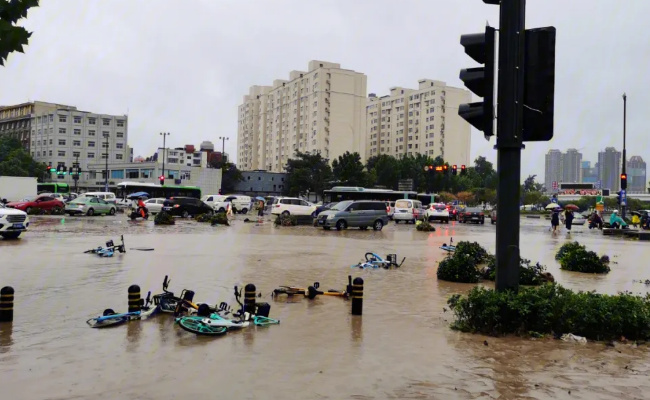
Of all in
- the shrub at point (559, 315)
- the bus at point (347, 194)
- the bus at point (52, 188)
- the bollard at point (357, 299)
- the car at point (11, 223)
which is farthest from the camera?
the bus at point (52, 188)

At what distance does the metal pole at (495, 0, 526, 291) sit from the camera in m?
6.77

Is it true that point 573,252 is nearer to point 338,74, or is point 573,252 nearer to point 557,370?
point 557,370

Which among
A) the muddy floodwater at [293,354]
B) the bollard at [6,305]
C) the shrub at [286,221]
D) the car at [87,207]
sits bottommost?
the muddy floodwater at [293,354]

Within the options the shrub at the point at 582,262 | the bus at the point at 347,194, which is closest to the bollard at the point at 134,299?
the shrub at the point at 582,262

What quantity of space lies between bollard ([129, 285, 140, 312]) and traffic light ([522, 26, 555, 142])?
623cm

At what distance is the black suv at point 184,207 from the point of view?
43.0m

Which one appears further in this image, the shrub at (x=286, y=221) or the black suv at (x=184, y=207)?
the black suv at (x=184, y=207)

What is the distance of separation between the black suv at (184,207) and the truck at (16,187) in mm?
19746

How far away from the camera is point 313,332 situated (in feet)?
25.8

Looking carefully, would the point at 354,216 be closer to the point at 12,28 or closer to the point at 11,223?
the point at 11,223

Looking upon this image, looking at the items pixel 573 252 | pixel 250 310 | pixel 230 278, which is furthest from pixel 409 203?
pixel 250 310

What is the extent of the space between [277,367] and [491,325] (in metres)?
3.37

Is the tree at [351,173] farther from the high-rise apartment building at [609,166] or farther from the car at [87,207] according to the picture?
the high-rise apartment building at [609,166]

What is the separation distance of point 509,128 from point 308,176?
83556mm
